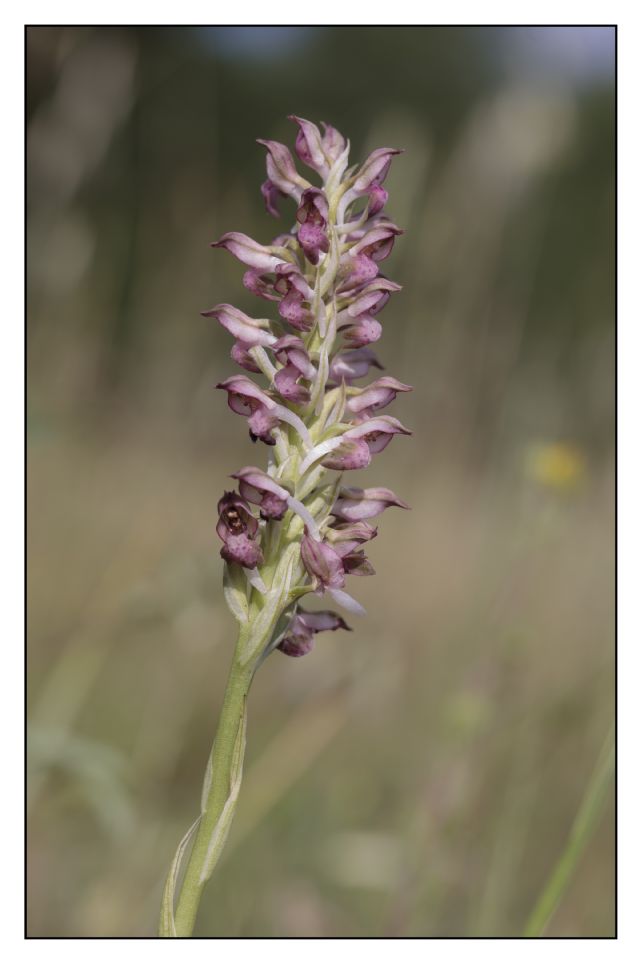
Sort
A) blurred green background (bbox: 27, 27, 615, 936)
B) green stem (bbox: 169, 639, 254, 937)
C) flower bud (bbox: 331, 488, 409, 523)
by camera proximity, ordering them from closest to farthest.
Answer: green stem (bbox: 169, 639, 254, 937)
flower bud (bbox: 331, 488, 409, 523)
blurred green background (bbox: 27, 27, 615, 936)

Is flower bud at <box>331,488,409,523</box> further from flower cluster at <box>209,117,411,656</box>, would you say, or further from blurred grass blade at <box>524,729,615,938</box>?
blurred grass blade at <box>524,729,615,938</box>

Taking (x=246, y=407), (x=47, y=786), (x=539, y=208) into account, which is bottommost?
(x=47, y=786)

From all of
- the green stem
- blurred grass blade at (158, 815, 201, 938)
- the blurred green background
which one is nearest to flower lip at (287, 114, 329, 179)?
the green stem

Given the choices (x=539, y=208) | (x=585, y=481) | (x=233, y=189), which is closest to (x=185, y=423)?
(x=233, y=189)

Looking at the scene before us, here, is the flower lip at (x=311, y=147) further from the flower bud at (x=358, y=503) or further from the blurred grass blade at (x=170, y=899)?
the blurred grass blade at (x=170, y=899)

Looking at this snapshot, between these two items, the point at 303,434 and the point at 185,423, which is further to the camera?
the point at 185,423

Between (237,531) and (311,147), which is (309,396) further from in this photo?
(311,147)

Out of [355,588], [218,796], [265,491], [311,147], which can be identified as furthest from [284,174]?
[355,588]

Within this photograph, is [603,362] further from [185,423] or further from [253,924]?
[253,924]
